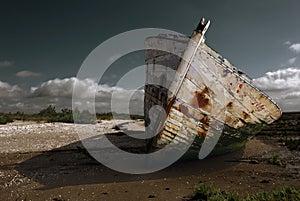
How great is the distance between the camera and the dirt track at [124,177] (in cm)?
437

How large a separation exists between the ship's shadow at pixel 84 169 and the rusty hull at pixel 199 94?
1.79 ft

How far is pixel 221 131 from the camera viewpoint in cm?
538

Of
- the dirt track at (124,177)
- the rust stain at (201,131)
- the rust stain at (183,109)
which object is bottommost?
the dirt track at (124,177)

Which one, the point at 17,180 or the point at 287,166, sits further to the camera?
the point at 287,166

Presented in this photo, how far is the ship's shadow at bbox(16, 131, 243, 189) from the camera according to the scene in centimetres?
516

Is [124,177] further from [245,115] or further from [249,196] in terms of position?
[245,115]

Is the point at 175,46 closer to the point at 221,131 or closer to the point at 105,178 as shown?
the point at 221,131

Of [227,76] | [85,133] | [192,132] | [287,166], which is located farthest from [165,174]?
[85,133]

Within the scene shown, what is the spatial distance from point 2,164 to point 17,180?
178 centimetres

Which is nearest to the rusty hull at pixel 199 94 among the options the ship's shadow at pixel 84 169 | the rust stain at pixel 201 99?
the rust stain at pixel 201 99

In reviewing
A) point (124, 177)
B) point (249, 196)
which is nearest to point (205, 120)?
point (249, 196)

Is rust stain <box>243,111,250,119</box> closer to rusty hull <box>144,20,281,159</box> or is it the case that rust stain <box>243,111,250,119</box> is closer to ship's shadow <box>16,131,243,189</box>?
rusty hull <box>144,20,281,159</box>

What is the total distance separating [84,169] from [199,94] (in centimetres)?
307

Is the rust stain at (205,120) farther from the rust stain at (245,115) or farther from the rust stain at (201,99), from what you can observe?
the rust stain at (245,115)
